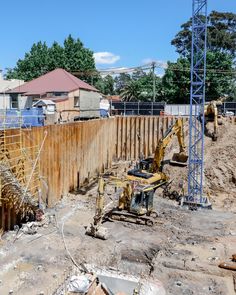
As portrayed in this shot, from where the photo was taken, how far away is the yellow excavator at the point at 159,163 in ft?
55.9

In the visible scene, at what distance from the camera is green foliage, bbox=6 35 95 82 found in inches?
2243

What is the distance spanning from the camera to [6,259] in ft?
40.2

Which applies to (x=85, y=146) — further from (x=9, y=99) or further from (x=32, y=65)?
(x=32, y=65)

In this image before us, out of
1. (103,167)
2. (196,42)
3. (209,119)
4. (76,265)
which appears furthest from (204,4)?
(76,265)

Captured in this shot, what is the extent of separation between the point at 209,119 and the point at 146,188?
445 inches

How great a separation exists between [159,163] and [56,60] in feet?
136

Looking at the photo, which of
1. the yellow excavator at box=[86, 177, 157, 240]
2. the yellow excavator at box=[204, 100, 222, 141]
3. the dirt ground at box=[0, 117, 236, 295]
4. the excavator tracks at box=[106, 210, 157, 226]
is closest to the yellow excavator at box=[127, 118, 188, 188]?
the yellow excavator at box=[86, 177, 157, 240]

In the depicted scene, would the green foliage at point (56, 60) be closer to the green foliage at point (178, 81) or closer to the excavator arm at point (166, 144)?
the green foliage at point (178, 81)

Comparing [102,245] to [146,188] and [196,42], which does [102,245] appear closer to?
[146,188]

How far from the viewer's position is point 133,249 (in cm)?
1356

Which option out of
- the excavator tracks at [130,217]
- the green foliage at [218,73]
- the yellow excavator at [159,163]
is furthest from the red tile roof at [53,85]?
the excavator tracks at [130,217]

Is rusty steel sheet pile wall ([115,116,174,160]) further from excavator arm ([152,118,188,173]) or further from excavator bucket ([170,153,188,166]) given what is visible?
excavator arm ([152,118,188,173])

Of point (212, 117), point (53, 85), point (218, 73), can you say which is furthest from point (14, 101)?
point (218, 73)

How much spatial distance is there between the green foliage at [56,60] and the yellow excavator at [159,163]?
3801 cm
